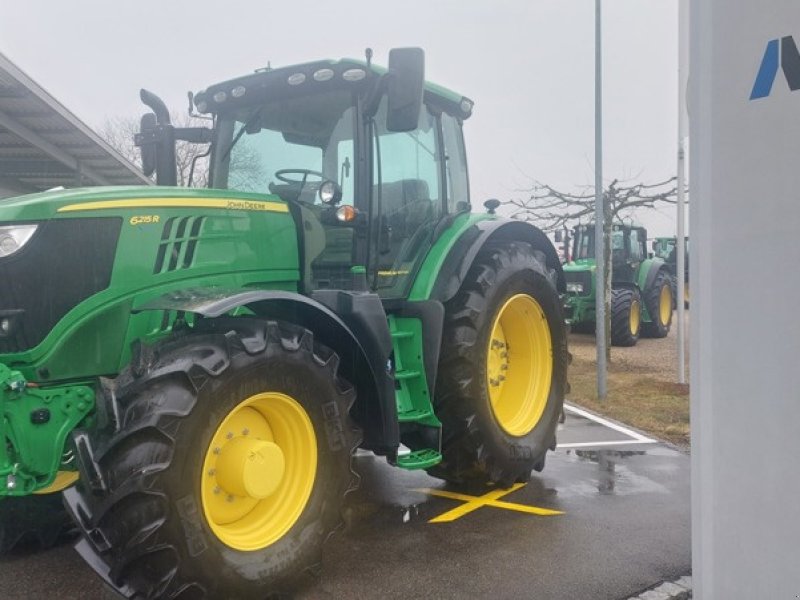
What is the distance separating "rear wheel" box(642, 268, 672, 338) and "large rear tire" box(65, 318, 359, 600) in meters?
13.8

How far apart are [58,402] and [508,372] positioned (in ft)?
10.8

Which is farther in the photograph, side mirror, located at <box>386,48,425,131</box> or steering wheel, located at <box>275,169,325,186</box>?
steering wheel, located at <box>275,169,325,186</box>

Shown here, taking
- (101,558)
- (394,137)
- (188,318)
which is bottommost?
(101,558)

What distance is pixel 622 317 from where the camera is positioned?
14258 millimetres

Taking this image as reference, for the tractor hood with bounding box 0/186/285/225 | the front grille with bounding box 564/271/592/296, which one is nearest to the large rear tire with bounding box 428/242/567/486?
the tractor hood with bounding box 0/186/285/225

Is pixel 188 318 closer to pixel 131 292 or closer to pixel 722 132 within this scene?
pixel 131 292

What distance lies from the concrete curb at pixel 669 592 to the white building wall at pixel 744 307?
1690 mm

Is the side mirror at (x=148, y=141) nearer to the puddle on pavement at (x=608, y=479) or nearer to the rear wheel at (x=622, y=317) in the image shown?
the puddle on pavement at (x=608, y=479)

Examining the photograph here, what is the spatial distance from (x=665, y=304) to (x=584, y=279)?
343 centimetres

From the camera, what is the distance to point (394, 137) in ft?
15.2

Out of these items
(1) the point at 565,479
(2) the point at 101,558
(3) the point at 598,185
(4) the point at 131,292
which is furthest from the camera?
(3) the point at 598,185

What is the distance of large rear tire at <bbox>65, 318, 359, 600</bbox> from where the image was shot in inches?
110

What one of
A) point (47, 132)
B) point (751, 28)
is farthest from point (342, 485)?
point (47, 132)

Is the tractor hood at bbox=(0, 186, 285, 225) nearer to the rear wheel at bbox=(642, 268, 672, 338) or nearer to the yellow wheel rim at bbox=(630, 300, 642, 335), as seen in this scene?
the yellow wheel rim at bbox=(630, 300, 642, 335)
